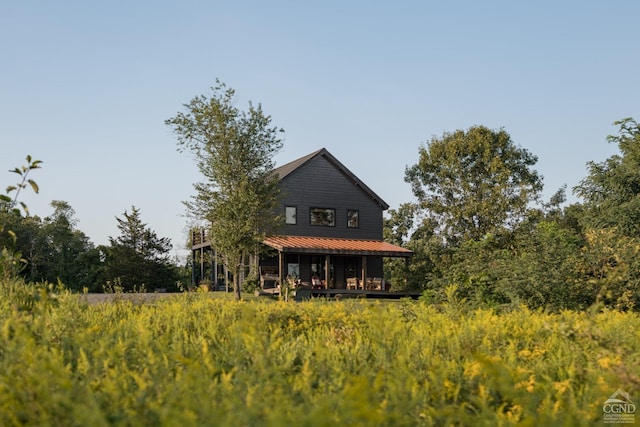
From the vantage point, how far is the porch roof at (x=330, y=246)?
107ft

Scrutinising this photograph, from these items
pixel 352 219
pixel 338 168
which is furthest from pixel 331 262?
pixel 338 168

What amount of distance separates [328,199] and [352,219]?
6.94ft

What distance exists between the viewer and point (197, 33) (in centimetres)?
1370

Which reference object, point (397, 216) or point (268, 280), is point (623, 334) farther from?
point (397, 216)

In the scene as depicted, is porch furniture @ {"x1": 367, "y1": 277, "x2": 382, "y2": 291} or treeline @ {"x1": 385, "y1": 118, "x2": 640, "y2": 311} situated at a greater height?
treeline @ {"x1": 385, "y1": 118, "x2": 640, "y2": 311}

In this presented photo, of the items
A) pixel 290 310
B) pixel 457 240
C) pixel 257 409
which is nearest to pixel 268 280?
pixel 457 240

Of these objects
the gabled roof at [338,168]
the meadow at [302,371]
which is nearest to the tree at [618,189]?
the gabled roof at [338,168]

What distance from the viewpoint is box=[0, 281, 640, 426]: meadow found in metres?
3.54

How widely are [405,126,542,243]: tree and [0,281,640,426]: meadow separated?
34954 mm

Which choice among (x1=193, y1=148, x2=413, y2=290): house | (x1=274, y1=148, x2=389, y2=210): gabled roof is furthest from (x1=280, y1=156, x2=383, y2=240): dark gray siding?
(x1=274, y1=148, x2=389, y2=210): gabled roof

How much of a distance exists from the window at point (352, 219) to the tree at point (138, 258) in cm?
1335

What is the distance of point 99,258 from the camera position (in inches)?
1822

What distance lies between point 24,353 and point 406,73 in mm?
14529

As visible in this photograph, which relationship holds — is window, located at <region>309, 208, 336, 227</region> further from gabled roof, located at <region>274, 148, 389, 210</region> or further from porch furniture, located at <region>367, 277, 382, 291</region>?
porch furniture, located at <region>367, 277, 382, 291</region>
